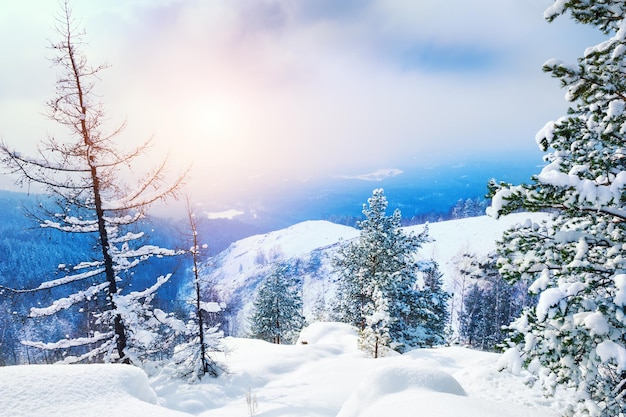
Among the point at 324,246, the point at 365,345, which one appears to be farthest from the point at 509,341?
the point at 324,246

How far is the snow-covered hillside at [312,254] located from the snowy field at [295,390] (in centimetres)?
539

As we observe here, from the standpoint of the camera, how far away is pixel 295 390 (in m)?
11.6

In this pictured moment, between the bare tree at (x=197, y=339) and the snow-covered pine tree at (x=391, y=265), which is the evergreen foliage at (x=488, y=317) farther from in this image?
the bare tree at (x=197, y=339)

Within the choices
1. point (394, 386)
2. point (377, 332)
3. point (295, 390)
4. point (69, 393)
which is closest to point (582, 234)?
point (394, 386)

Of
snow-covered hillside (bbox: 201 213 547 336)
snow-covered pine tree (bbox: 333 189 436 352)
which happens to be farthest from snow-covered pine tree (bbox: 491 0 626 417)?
snow-covered pine tree (bbox: 333 189 436 352)

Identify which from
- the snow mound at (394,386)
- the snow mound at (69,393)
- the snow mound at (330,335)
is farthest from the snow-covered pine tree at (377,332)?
the snow mound at (69,393)

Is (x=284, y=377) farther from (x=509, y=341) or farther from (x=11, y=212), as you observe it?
(x=11, y=212)

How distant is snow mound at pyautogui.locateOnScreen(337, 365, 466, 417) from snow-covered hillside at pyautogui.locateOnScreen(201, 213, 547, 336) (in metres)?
9.51

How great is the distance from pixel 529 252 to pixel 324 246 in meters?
145

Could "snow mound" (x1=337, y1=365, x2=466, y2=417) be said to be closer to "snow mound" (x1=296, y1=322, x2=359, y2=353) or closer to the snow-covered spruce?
the snow-covered spruce

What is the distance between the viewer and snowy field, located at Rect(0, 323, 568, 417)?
428cm

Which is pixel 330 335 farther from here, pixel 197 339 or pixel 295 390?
pixel 295 390

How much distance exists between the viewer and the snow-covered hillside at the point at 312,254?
3389 inches

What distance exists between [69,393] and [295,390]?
872 cm
